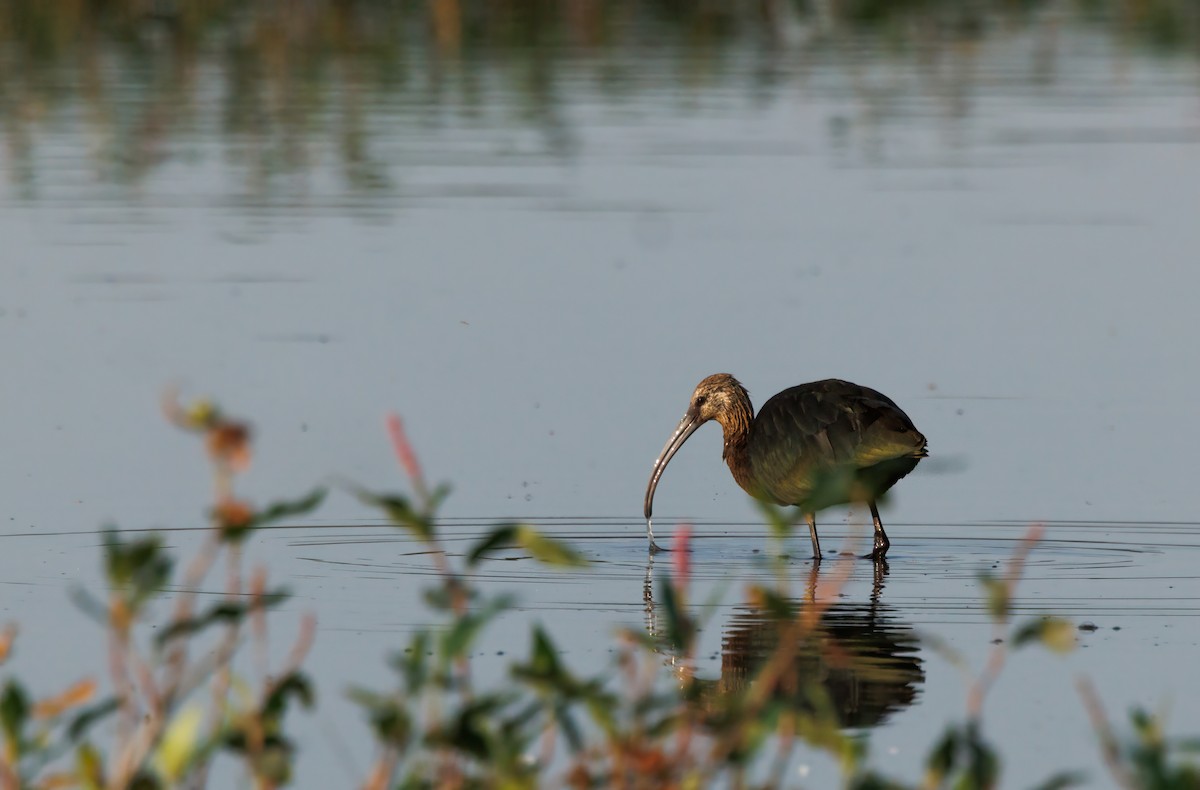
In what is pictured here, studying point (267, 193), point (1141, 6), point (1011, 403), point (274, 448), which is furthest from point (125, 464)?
point (1141, 6)

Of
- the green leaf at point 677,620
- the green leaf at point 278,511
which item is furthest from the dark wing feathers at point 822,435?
the green leaf at point 278,511

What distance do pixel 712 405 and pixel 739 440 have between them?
0.25 m

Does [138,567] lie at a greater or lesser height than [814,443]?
greater

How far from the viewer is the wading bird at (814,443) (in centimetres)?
945

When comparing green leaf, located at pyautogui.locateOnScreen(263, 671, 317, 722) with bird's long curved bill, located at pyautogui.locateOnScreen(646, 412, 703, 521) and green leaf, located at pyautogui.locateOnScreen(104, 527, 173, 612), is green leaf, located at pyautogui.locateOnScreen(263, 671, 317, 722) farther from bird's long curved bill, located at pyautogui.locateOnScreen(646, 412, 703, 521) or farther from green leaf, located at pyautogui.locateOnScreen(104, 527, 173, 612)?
bird's long curved bill, located at pyautogui.locateOnScreen(646, 412, 703, 521)

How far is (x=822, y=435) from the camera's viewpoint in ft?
31.6

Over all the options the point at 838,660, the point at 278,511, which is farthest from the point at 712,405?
the point at 278,511

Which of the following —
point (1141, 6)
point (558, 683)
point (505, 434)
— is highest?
point (558, 683)

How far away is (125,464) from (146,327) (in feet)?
10.8

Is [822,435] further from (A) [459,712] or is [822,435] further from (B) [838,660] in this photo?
(A) [459,712]

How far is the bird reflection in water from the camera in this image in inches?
272

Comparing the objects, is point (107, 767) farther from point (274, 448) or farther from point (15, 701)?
point (274, 448)

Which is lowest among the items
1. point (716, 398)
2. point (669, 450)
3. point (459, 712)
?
point (669, 450)

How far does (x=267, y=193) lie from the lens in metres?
19.3
